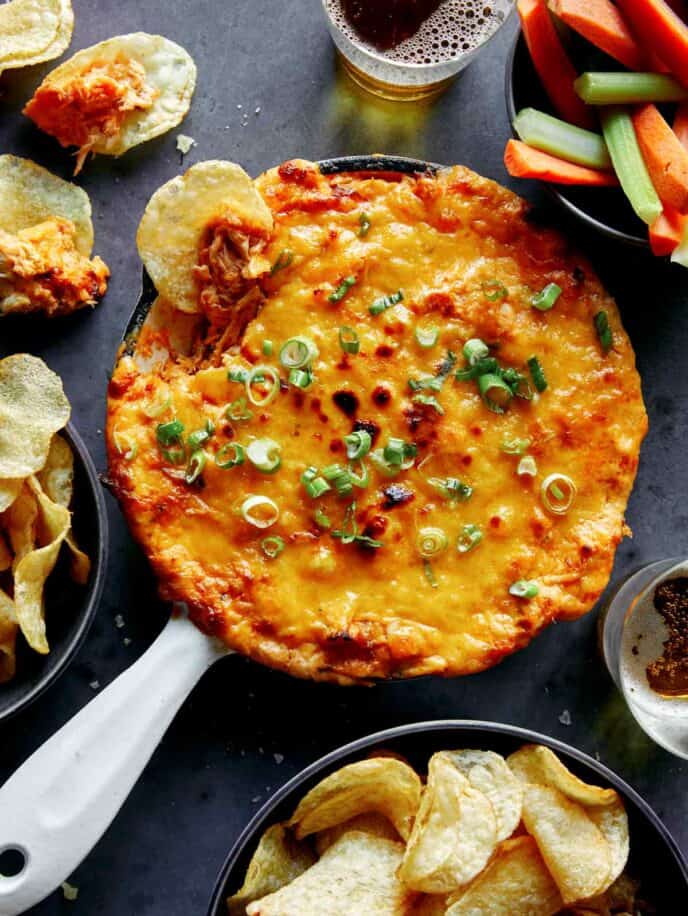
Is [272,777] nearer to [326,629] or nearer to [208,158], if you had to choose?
[326,629]

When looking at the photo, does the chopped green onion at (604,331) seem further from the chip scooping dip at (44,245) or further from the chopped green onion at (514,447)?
the chip scooping dip at (44,245)

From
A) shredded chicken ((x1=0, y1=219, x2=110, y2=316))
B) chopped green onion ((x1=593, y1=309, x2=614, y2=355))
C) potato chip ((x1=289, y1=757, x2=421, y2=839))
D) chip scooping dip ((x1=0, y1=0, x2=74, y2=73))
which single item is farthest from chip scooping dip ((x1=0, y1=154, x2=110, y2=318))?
potato chip ((x1=289, y1=757, x2=421, y2=839))

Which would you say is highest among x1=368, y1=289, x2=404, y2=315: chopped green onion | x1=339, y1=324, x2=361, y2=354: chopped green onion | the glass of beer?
the glass of beer

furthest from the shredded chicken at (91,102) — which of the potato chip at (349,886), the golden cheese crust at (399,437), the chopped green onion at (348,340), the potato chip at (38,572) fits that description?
the potato chip at (349,886)

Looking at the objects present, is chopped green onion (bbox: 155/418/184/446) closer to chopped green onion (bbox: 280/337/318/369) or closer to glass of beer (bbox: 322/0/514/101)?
chopped green onion (bbox: 280/337/318/369)

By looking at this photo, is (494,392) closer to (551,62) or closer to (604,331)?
(604,331)

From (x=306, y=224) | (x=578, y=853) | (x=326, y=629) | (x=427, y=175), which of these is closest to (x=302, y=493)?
(x=326, y=629)

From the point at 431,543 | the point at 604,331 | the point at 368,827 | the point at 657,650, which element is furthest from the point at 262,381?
the point at 657,650

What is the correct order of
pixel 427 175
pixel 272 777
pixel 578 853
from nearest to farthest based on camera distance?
1. pixel 578 853
2. pixel 427 175
3. pixel 272 777
